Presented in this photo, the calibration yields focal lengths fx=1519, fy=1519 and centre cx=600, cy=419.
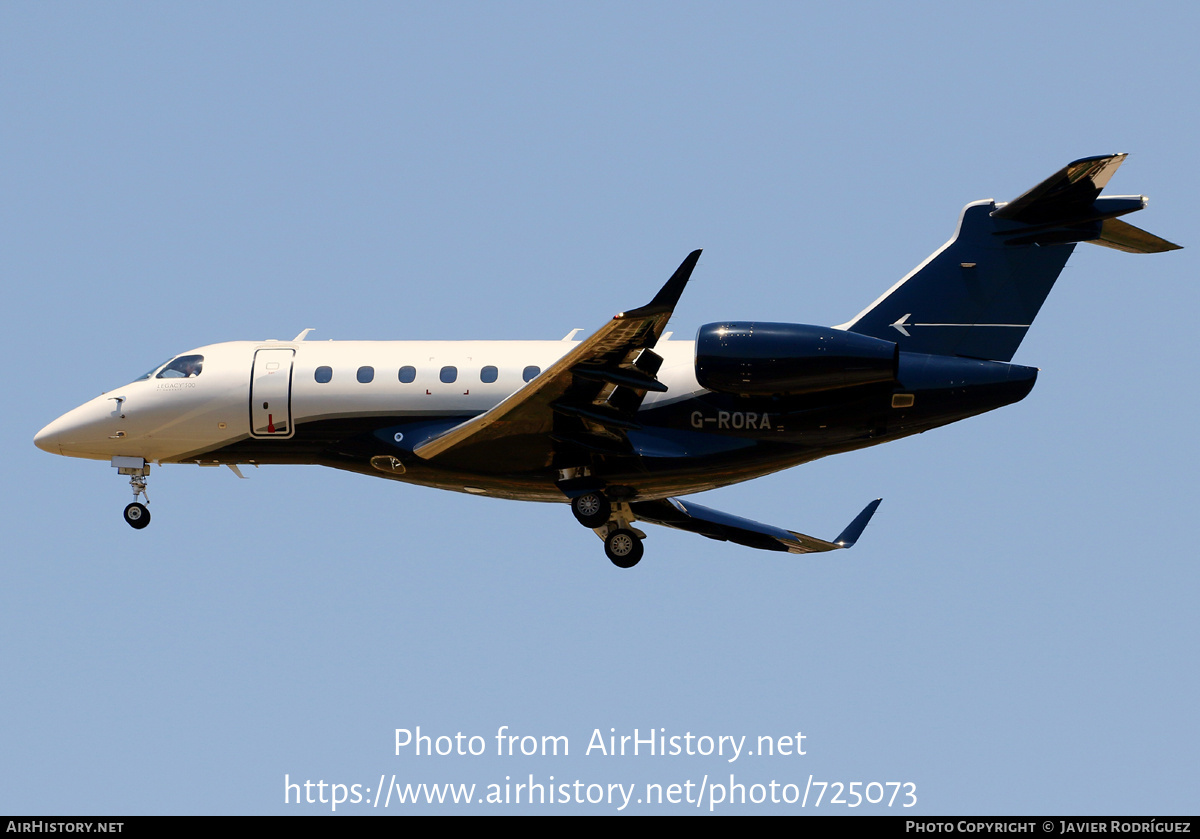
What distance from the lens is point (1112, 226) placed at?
77.0 feet

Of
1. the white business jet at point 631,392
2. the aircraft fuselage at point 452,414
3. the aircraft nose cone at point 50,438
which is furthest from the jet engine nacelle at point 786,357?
the aircraft nose cone at point 50,438

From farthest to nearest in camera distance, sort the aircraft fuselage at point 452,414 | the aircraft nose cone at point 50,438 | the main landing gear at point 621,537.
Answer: the aircraft nose cone at point 50,438 < the main landing gear at point 621,537 < the aircraft fuselage at point 452,414

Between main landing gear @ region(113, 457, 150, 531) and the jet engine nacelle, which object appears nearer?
the jet engine nacelle

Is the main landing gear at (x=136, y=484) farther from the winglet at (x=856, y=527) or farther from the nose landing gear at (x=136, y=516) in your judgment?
the winglet at (x=856, y=527)

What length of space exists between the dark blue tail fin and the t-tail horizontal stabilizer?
542cm

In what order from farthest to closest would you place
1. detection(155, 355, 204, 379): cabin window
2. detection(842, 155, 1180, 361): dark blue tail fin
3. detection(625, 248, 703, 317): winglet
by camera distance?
detection(155, 355, 204, 379): cabin window
detection(842, 155, 1180, 361): dark blue tail fin
detection(625, 248, 703, 317): winglet

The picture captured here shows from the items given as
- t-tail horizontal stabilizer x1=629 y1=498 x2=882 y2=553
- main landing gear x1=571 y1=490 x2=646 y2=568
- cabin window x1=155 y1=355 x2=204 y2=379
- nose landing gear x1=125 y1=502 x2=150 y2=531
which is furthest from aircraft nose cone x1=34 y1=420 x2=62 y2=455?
t-tail horizontal stabilizer x1=629 y1=498 x2=882 y2=553

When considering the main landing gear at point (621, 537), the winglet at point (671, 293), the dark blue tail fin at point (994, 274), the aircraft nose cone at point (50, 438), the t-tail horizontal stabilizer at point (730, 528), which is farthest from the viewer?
the t-tail horizontal stabilizer at point (730, 528)

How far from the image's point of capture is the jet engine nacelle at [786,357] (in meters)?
22.3

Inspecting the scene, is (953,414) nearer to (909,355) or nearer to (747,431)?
(909,355)

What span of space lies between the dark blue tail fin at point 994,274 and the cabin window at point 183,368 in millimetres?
11183

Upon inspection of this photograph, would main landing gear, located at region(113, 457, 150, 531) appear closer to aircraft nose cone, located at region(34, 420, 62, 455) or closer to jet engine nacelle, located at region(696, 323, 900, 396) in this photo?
aircraft nose cone, located at region(34, 420, 62, 455)

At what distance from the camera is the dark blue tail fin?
925 inches

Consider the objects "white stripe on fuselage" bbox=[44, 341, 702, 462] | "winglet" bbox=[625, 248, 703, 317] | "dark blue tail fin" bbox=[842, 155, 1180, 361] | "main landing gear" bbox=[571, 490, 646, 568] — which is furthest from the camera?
"main landing gear" bbox=[571, 490, 646, 568]
